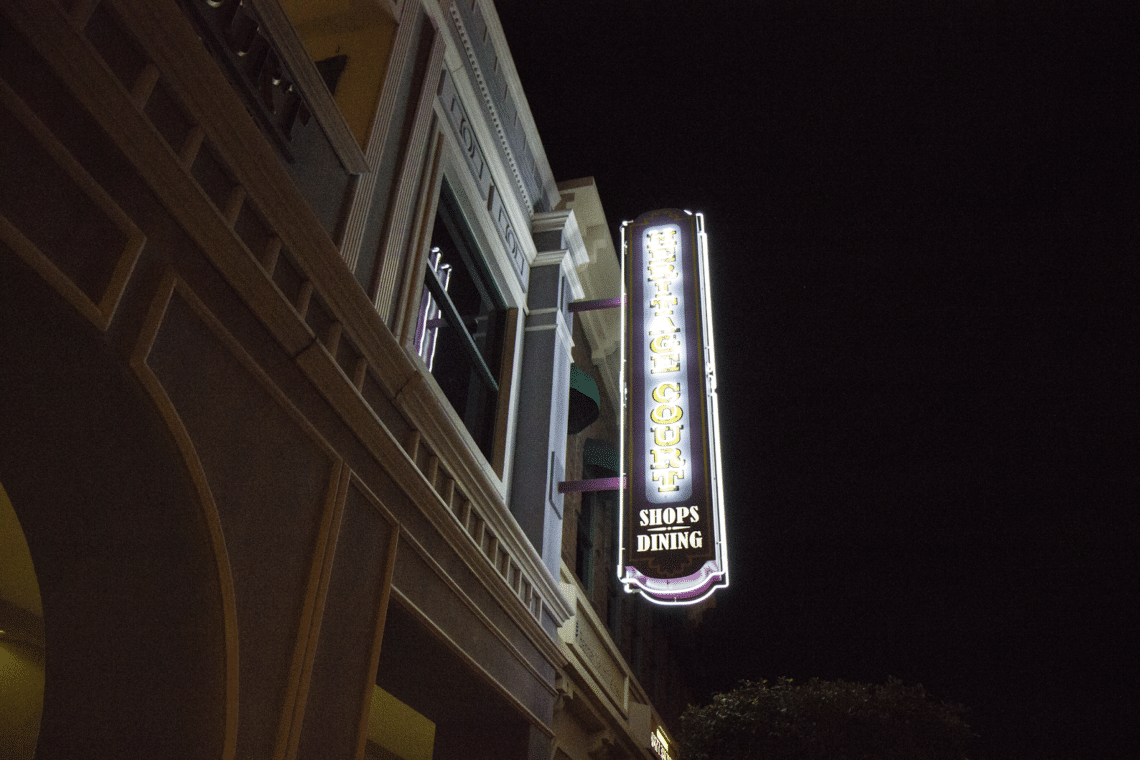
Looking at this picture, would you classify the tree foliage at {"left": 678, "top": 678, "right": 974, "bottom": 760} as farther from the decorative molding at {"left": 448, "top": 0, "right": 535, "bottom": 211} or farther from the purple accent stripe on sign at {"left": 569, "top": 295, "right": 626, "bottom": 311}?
the decorative molding at {"left": 448, "top": 0, "right": 535, "bottom": 211}

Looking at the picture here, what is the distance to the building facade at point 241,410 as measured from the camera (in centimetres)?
384

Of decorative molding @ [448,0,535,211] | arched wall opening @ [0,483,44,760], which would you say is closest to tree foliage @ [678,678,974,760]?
decorative molding @ [448,0,535,211]

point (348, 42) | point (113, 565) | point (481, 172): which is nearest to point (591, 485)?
point (481, 172)

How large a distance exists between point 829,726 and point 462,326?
758cm

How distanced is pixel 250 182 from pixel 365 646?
125 inches

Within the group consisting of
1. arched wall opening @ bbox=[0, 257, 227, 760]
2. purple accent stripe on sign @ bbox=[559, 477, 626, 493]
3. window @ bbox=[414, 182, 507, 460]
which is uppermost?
window @ bbox=[414, 182, 507, 460]

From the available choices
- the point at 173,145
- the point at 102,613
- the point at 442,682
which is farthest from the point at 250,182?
the point at 442,682

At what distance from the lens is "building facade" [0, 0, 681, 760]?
3.84 m

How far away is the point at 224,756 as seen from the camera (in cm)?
420

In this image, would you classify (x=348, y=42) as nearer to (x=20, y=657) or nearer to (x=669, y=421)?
(x=669, y=421)

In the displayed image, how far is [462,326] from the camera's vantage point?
9.68 metres

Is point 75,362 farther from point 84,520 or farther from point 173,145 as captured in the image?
point 173,145

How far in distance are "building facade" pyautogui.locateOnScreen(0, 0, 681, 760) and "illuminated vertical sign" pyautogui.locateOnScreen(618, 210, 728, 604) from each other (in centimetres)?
142

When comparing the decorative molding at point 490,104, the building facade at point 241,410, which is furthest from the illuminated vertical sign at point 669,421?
the decorative molding at point 490,104
